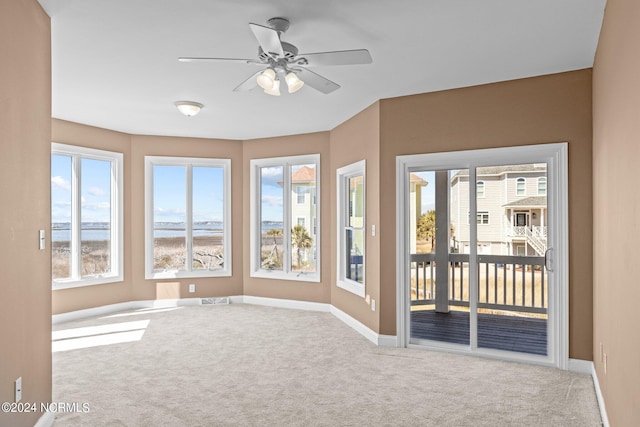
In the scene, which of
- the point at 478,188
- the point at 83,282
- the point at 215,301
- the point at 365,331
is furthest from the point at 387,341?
the point at 83,282

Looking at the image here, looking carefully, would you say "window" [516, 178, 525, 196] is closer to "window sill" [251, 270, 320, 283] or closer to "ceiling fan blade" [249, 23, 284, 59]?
"ceiling fan blade" [249, 23, 284, 59]

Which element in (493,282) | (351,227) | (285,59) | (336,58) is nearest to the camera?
(336,58)

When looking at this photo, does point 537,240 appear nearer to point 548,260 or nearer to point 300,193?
point 548,260

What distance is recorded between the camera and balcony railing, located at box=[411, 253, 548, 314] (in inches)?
167

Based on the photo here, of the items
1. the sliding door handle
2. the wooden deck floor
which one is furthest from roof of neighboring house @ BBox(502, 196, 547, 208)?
the wooden deck floor

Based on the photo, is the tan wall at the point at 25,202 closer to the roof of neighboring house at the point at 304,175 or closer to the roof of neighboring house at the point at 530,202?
the roof of neighboring house at the point at 530,202

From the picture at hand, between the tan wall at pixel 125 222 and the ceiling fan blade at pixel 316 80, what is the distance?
4.12 meters

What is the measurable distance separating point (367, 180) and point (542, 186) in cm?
191

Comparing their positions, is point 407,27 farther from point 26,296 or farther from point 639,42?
point 26,296

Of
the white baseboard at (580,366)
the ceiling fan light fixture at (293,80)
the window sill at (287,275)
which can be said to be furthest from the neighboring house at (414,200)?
the window sill at (287,275)

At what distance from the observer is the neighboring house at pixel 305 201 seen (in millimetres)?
6785

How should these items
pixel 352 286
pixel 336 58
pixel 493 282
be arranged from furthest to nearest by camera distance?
pixel 352 286
pixel 493 282
pixel 336 58

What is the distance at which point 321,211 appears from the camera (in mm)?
6652

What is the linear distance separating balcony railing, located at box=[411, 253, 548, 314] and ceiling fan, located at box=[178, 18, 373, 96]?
2.30m
